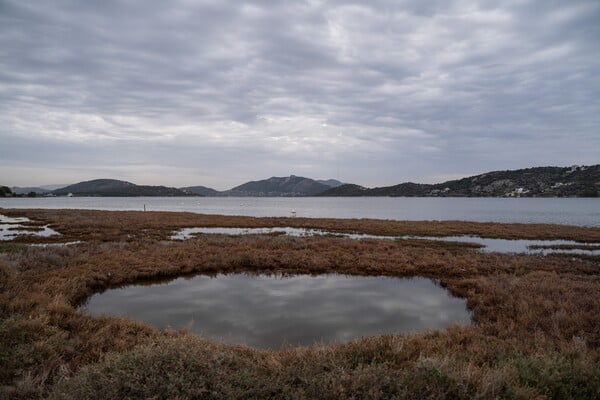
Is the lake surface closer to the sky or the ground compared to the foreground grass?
closer to the ground

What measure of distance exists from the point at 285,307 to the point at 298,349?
19.6 feet

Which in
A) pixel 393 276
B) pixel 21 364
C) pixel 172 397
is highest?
pixel 172 397

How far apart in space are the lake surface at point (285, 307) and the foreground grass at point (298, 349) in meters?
1.47

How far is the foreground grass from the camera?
5516 mm

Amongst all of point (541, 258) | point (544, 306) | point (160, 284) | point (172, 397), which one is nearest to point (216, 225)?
point (160, 284)

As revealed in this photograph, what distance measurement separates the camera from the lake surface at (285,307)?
38.0 ft

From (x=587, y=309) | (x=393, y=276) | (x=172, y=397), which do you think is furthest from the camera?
(x=393, y=276)

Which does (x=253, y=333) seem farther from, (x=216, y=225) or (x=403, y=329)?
(x=216, y=225)

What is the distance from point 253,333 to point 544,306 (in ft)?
34.9

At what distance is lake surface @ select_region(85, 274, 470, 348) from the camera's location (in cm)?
1157

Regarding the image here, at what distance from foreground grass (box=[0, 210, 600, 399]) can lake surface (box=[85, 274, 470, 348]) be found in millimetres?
1466

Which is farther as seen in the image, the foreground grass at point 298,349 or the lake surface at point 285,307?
the lake surface at point 285,307

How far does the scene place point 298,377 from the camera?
19.4ft

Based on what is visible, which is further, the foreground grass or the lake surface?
the lake surface
